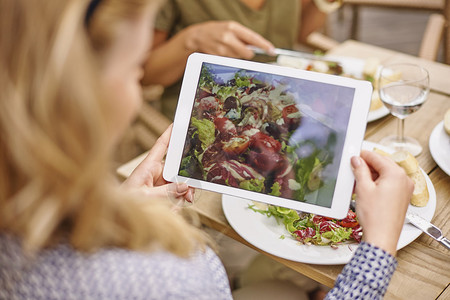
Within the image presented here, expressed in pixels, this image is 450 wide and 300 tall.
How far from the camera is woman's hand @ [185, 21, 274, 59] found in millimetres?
1494

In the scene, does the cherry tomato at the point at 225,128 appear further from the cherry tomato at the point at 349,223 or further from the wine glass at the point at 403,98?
the wine glass at the point at 403,98

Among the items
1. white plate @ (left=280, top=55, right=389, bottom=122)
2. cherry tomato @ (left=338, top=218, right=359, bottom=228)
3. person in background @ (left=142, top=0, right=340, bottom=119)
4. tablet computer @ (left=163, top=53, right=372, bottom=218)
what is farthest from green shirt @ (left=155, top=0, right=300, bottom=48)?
cherry tomato @ (left=338, top=218, right=359, bottom=228)

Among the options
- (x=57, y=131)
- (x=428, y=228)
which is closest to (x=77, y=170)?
(x=57, y=131)

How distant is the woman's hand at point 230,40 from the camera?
1.49 m

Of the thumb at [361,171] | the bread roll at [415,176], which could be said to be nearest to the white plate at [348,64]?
the bread roll at [415,176]

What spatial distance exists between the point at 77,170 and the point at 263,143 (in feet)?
1.62

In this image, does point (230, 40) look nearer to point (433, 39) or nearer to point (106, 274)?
point (433, 39)

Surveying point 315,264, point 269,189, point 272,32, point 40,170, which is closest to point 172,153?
point 269,189

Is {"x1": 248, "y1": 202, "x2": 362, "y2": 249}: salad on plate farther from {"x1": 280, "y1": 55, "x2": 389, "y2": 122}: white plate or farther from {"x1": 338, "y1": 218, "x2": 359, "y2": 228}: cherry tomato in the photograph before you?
{"x1": 280, "y1": 55, "x2": 389, "y2": 122}: white plate

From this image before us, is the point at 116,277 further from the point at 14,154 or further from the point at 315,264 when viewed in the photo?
the point at 315,264

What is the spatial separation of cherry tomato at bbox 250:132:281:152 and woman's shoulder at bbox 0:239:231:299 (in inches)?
14.1

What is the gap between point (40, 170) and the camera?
50cm

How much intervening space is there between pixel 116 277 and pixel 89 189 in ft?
0.39

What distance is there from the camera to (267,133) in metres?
0.96
